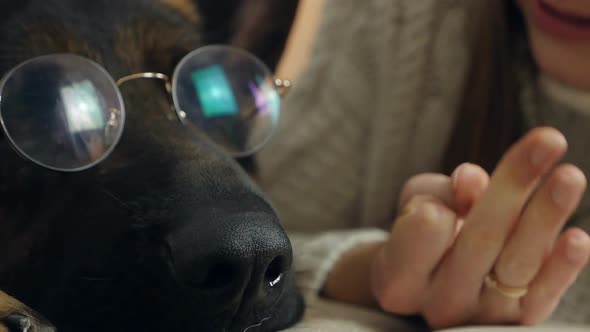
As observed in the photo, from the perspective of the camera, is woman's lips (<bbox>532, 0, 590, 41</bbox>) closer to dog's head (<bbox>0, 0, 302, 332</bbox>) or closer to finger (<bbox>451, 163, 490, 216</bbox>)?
finger (<bbox>451, 163, 490, 216</bbox>)

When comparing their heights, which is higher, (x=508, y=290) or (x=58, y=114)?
(x=58, y=114)

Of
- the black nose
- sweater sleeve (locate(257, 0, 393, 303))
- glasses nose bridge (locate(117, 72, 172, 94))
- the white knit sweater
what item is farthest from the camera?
sweater sleeve (locate(257, 0, 393, 303))

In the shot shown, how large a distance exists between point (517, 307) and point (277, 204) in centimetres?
69

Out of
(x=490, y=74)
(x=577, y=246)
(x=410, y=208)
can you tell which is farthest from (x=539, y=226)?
(x=490, y=74)

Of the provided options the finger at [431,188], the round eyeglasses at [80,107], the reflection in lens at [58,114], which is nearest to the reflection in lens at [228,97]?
the round eyeglasses at [80,107]

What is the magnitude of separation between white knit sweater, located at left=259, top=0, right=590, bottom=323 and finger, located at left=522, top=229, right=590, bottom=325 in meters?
0.15

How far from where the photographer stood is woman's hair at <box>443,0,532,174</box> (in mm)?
962

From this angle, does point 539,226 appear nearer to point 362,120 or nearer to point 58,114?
point 58,114

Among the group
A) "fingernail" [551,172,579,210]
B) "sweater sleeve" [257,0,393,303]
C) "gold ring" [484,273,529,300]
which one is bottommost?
"sweater sleeve" [257,0,393,303]

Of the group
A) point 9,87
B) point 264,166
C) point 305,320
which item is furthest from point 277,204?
point 9,87

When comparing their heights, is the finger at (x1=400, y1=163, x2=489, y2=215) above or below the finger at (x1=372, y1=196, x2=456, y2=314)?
above

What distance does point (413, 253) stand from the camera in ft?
2.64

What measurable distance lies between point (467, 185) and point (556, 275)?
0.44 ft

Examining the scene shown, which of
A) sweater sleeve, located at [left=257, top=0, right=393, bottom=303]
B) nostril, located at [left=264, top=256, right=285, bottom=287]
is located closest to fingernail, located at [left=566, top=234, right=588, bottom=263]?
nostril, located at [left=264, top=256, right=285, bottom=287]
